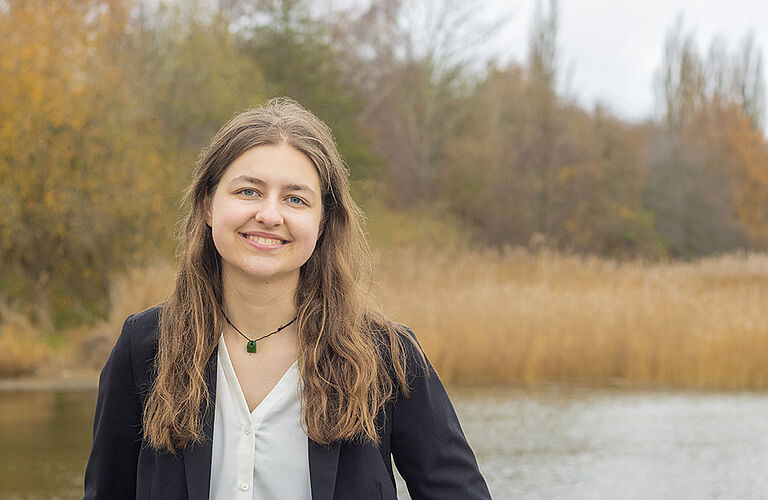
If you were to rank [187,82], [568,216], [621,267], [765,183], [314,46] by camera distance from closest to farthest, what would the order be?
[621,267] < [187,82] < [314,46] < [568,216] < [765,183]

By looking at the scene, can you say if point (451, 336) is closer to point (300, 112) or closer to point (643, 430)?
point (643, 430)

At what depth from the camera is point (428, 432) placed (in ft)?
5.76

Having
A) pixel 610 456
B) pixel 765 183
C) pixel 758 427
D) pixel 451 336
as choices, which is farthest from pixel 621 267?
pixel 765 183

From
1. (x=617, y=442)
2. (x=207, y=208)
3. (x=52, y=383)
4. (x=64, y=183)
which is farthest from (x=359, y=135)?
(x=207, y=208)

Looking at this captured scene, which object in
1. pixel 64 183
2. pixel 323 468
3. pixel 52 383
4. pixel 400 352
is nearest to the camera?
pixel 323 468

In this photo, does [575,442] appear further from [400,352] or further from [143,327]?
[143,327]

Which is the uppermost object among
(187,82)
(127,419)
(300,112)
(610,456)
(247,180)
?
(187,82)

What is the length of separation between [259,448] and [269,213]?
1.28 ft

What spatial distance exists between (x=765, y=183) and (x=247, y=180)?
3729 centimetres

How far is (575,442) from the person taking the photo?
7.41m

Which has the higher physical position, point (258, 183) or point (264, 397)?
point (258, 183)

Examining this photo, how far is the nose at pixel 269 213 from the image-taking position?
1.74m

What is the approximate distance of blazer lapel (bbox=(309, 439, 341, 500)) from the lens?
167 centimetres

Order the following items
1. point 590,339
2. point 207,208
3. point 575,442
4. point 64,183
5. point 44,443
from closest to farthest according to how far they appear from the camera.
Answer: point 207,208
point 44,443
point 575,442
point 590,339
point 64,183
